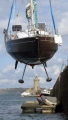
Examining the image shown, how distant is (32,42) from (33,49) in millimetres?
674

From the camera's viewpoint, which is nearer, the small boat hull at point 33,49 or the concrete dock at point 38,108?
the small boat hull at point 33,49

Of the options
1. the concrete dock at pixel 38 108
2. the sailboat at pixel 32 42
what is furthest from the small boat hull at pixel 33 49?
the concrete dock at pixel 38 108

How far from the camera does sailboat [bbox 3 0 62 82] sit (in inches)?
1516

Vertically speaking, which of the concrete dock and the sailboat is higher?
the sailboat

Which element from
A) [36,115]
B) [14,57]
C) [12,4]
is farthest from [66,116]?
[12,4]

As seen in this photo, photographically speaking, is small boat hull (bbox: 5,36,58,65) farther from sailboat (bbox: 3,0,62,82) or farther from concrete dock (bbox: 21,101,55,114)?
concrete dock (bbox: 21,101,55,114)

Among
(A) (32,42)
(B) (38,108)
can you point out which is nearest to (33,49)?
(A) (32,42)

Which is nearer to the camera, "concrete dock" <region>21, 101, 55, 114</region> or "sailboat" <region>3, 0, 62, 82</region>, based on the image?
"sailboat" <region>3, 0, 62, 82</region>

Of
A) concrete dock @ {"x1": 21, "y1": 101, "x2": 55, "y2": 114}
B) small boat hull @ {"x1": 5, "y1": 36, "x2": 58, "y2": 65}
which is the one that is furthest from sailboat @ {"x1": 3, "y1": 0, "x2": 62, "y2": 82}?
concrete dock @ {"x1": 21, "y1": 101, "x2": 55, "y2": 114}

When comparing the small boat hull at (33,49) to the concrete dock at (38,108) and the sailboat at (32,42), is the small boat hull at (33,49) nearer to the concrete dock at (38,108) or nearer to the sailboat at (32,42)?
the sailboat at (32,42)

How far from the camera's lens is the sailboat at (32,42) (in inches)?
1516

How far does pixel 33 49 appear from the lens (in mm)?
38406

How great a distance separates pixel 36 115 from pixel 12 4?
66.8 ft

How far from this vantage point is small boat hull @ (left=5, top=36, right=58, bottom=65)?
126 feet
